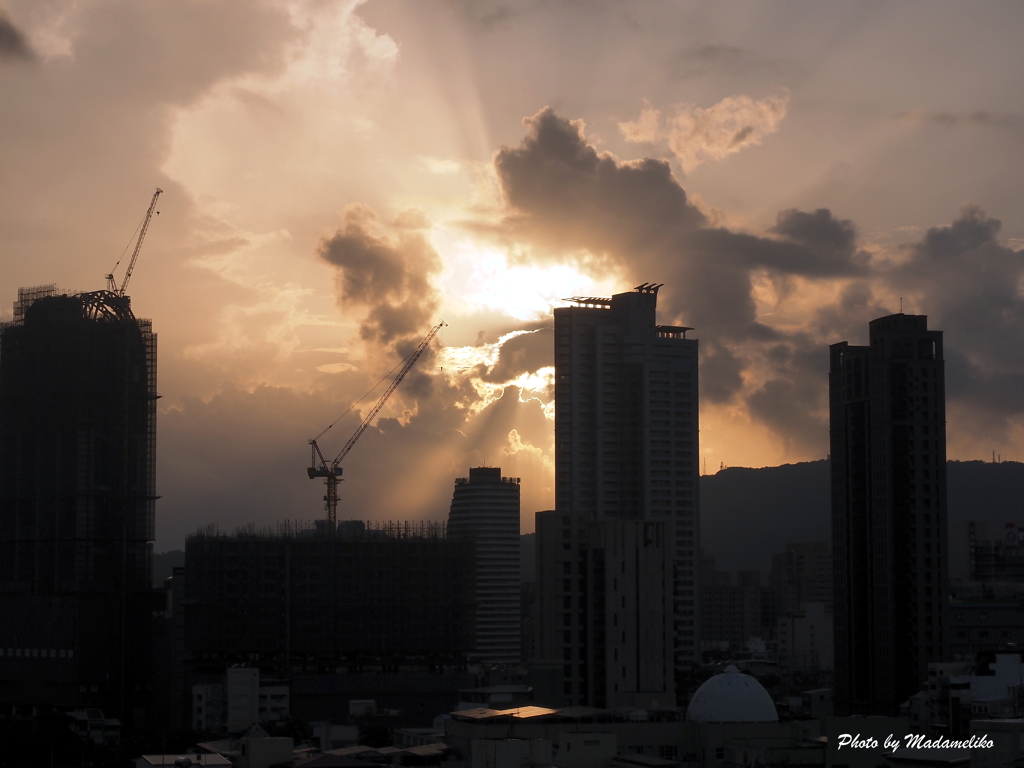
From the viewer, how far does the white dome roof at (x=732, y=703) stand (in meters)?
104

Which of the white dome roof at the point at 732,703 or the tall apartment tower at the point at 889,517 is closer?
the white dome roof at the point at 732,703

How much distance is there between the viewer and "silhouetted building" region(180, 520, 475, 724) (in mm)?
190000

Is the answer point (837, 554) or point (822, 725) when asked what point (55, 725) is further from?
point (837, 554)

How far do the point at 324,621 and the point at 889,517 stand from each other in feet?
249

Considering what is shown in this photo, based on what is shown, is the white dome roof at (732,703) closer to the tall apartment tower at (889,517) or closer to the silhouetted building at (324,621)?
the tall apartment tower at (889,517)

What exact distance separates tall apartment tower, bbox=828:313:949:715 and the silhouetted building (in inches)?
2036

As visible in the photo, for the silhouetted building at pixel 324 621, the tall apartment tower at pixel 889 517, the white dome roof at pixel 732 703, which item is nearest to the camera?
the white dome roof at pixel 732 703

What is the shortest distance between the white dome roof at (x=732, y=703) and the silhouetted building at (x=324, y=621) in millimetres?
85847

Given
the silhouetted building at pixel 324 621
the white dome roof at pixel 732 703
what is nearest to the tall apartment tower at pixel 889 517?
the silhouetted building at pixel 324 621

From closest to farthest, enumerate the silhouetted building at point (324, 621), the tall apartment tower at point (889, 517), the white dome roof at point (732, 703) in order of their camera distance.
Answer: the white dome roof at point (732, 703), the tall apartment tower at point (889, 517), the silhouetted building at point (324, 621)

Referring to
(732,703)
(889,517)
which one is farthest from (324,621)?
(732,703)

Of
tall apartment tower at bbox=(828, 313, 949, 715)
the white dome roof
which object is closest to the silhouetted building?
tall apartment tower at bbox=(828, 313, 949, 715)

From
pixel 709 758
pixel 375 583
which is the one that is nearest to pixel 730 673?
pixel 709 758

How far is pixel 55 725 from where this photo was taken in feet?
516
